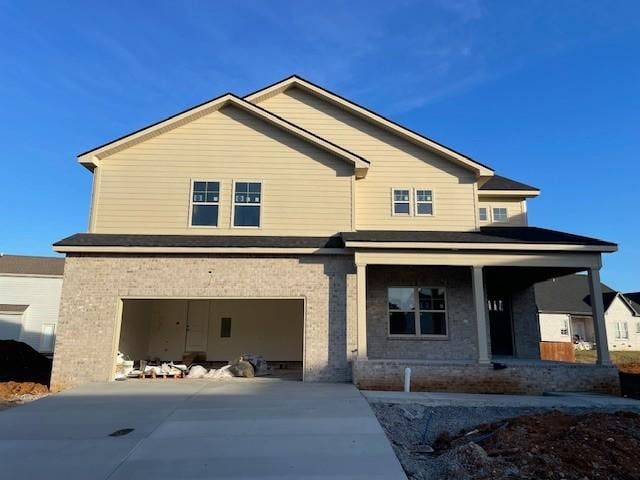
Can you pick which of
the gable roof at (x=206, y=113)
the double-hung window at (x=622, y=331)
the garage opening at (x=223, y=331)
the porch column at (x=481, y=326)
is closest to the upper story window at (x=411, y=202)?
the gable roof at (x=206, y=113)

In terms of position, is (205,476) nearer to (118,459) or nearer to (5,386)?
(118,459)

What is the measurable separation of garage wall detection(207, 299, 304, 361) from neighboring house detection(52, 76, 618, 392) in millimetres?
71

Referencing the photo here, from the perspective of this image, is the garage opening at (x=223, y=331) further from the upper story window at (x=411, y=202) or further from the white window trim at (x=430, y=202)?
the white window trim at (x=430, y=202)

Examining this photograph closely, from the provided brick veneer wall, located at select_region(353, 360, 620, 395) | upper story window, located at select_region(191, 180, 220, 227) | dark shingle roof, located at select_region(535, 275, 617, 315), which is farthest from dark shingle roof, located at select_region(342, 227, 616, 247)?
dark shingle roof, located at select_region(535, 275, 617, 315)

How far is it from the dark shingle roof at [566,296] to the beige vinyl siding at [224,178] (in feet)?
84.7

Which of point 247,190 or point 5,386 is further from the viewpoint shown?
point 247,190

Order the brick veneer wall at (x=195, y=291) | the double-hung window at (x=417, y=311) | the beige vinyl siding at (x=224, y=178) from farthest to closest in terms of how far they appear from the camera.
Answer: the double-hung window at (x=417, y=311)
the beige vinyl siding at (x=224, y=178)
the brick veneer wall at (x=195, y=291)

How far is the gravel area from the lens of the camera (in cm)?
542

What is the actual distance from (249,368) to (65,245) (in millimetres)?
5968

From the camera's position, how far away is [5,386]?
1081cm

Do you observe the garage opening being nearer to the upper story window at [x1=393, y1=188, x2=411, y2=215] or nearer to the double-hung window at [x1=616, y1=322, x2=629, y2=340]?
the upper story window at [x1=393, y1=188, x2=411, y2=215]

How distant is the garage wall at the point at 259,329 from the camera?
1566cm

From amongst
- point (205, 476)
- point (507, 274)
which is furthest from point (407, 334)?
point (205, 476)

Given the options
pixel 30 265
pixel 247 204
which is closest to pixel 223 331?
pixel 247 204
